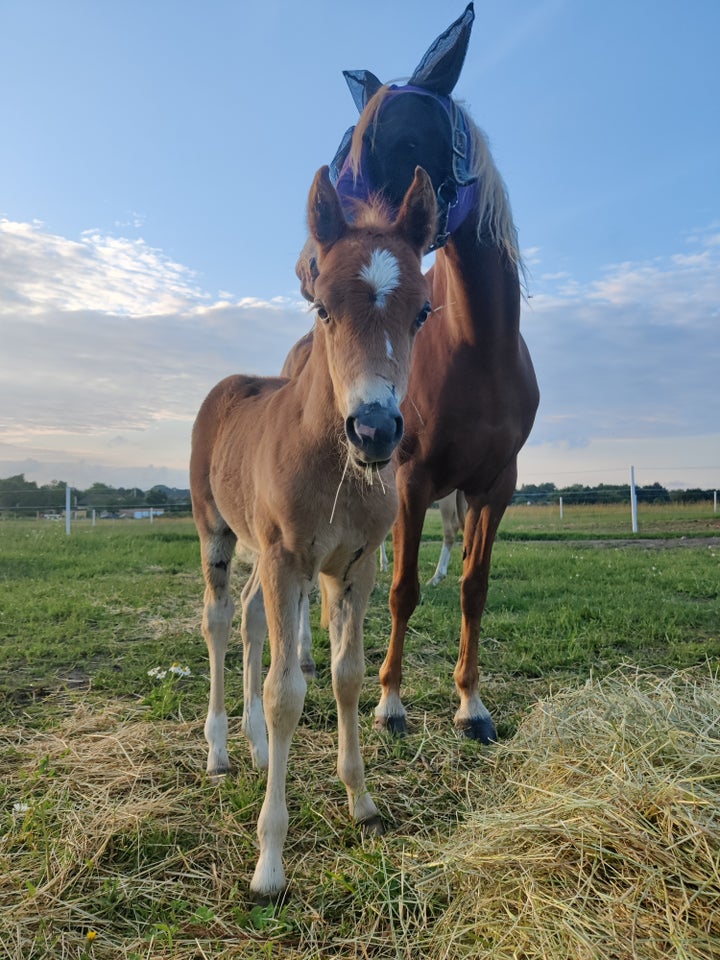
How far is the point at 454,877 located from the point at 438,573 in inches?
236

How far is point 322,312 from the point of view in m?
2.32

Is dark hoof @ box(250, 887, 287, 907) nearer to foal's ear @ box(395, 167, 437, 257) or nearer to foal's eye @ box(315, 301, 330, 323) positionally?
foal's eye @ box(315, 301, 330, 323)

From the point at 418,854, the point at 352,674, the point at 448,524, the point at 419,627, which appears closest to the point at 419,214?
the point at 352,674

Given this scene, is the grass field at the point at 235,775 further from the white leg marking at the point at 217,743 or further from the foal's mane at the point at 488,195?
the foal's mane at the point at 488,195

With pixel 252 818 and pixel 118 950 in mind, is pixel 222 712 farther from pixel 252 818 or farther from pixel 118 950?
pixel 118 950

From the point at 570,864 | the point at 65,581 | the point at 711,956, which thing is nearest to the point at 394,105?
the point at 570,864

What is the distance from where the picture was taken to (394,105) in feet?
10.9

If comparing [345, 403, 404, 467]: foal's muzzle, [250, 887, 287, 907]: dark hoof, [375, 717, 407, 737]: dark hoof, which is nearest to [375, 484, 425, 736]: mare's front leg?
[375, 717, 407, 737]: dark hoof

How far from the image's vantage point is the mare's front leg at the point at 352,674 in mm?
2656

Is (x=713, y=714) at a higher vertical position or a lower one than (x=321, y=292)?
lower

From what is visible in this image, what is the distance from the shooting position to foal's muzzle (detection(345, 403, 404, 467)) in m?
1.91

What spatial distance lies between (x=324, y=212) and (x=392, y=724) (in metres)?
2.66

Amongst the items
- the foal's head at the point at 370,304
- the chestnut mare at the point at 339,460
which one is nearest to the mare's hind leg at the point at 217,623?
the chestnut mare at the point at 339,460

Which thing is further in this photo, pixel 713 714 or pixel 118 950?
pixel 713 714
